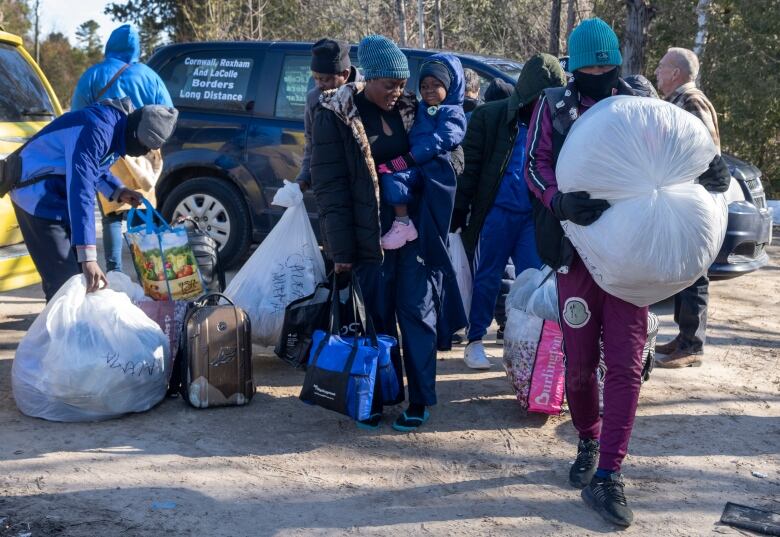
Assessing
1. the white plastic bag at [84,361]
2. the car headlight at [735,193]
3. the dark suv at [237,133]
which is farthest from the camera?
the dark suv at [237,133]

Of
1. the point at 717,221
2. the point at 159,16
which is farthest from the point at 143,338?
the point at 159,16

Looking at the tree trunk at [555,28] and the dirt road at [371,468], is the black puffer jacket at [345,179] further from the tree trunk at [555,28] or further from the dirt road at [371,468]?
the tree trunk at [555,28]

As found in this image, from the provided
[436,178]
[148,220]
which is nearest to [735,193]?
[436,178]

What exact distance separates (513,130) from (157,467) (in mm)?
2764

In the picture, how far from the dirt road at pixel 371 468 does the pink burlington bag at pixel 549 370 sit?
6.3 inches

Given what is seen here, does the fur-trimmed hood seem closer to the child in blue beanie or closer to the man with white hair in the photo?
the child in blue beanie

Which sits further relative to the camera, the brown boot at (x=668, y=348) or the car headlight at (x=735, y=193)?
the car headlight at (x=735, y=193)

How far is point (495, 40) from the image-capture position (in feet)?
65.3

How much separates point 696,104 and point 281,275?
8.52 ft

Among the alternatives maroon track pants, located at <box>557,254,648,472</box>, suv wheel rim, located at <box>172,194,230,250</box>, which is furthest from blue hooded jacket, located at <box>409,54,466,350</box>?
suv wheel rim, located at <box>172,194,230,250</box>

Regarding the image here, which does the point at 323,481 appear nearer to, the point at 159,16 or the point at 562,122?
the point at 562,122

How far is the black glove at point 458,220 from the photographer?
18.2 feet

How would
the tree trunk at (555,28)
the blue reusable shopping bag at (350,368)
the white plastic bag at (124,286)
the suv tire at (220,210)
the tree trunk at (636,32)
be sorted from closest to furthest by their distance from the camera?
the blue reusable shopping bag at (350,368)
the white plastic bag at (124,286)
the suv tire at (220,210)
the tree trunk at (636,32)
the tree trunk at (555,28)

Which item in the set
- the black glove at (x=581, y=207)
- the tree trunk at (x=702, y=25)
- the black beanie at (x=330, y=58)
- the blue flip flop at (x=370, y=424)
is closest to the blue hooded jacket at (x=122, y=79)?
the black beanie at (x=330, y=58)
